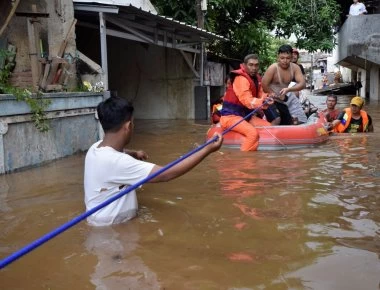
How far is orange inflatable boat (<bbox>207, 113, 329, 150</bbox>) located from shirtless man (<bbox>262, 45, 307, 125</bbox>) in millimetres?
574

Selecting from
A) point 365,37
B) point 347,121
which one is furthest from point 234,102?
point 365,37

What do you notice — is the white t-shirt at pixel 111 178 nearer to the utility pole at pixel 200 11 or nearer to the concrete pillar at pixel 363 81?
the utility pole at pixel 200 11

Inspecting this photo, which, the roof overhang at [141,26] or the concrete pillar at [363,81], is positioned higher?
the roof overhang at [141,26]

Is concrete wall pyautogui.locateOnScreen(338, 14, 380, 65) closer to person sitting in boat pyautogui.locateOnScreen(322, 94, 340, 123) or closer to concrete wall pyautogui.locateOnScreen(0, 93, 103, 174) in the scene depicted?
person sitting in boat pyautogui.locateOnScreen(322, 94, 340, 123)

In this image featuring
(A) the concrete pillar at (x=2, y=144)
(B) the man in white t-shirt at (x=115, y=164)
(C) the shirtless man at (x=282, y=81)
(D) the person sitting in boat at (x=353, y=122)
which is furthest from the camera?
(D) the person sitting in boat at (x=353, y=122)

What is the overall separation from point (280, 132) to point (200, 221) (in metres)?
4.24

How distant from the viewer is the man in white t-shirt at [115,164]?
10.6 feet

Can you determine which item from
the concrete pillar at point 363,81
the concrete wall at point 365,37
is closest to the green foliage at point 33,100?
the concrete wall at point 365,37

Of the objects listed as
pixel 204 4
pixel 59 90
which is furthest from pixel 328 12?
pixel 59 90

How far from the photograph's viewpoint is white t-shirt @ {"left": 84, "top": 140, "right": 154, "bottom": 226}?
330 centimetres

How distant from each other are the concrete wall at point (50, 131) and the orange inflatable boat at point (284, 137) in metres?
2.26

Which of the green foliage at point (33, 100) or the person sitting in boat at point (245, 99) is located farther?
the person sitting in boat at point (245, 99)

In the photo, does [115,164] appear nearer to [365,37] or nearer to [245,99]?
[245,99]

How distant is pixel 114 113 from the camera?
3.38 meters
